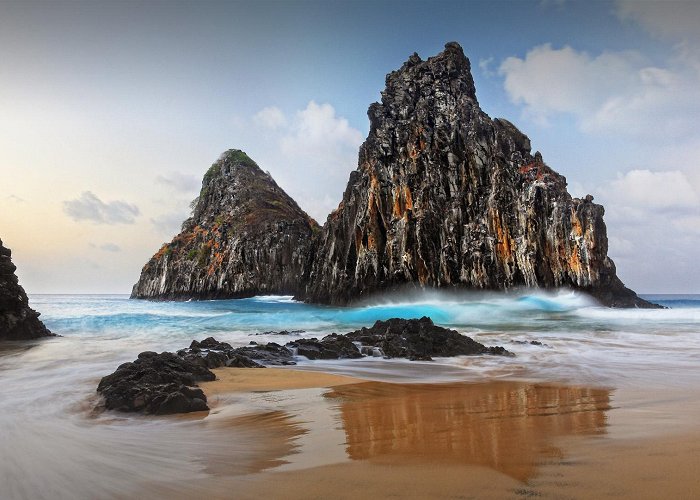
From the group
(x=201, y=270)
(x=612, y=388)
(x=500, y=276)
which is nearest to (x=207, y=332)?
(x=612, y=388)

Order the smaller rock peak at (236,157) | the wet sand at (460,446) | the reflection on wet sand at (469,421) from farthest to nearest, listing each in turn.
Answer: the smaller rock peak at (236,157), the reflection on wet sand at (469,421), the wet sand at (460,446)

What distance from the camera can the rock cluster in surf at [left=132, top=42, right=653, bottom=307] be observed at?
34.0 m

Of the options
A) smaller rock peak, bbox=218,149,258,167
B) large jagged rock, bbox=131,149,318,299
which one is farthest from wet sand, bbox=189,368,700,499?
smaller rock peak, bbox=218,149,258,167

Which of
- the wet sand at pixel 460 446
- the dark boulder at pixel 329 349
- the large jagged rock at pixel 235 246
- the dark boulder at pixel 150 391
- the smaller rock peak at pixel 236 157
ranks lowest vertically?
the dark boulder at pixel 329 349

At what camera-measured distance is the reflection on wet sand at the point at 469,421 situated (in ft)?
9.43

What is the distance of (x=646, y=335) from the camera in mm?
15102

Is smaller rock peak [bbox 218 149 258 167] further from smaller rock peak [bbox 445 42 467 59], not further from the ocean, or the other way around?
the ocean

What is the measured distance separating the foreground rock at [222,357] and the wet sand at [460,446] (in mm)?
703

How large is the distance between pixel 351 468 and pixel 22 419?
4338 mm

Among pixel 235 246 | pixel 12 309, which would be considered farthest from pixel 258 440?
pixel 235 246

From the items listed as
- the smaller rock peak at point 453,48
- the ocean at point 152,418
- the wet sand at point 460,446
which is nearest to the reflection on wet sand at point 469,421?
the wet sand at point 460,446

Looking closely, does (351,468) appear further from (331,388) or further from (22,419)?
(22,419)

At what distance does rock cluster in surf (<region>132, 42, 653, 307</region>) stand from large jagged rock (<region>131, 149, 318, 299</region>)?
11752mm

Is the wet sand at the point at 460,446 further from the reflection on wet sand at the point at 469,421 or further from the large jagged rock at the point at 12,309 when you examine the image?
the large jagged rock at the point at 12,309
